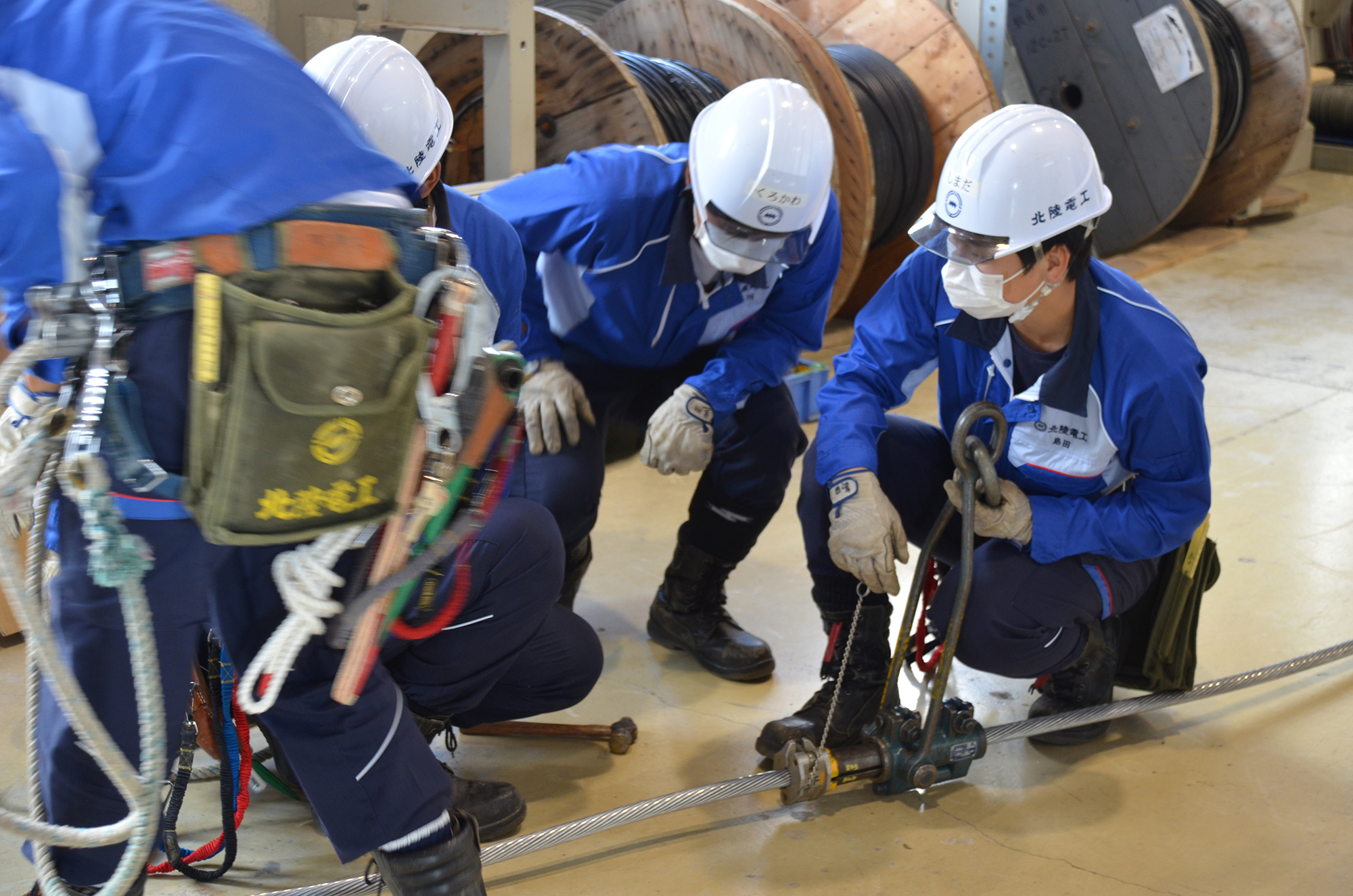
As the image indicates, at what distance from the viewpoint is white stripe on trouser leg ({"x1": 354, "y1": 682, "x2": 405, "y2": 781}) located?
1530 mm

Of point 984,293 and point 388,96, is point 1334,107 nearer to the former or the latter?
point 984,293

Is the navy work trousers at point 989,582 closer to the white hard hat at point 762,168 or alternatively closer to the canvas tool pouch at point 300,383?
the white hard hat at point 762,168

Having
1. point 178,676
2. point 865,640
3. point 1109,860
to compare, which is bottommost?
point 1109,860

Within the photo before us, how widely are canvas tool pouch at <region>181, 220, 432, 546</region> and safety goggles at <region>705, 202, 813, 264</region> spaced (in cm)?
118

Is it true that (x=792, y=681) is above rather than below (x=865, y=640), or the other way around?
below

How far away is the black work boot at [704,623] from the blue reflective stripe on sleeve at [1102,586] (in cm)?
72

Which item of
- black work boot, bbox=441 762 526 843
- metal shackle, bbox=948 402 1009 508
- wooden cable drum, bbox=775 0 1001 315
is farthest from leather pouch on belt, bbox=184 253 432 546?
wooden cable drum, bbox=775 0 1001 315

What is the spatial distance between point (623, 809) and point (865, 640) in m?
0.62

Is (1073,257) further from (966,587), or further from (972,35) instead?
(972,35)

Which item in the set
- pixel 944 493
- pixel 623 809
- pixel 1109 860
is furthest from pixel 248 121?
pixel 1109 860

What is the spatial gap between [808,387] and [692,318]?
4.77 ft

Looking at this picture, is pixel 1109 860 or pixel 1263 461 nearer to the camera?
pixel 1109 860

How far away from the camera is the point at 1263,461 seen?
3.74m

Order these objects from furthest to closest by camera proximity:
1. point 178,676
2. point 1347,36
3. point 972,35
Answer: point 1347,36
point 972,35
point 178,676
